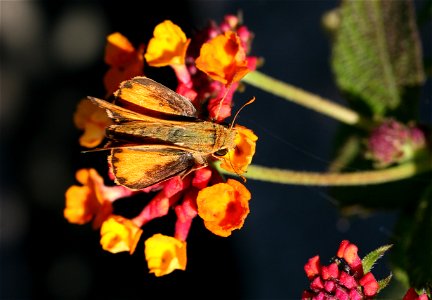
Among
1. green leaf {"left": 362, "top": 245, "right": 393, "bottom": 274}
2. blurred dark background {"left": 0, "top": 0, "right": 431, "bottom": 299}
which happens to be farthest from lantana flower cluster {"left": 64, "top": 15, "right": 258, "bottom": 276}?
blurred dark background {"left": 0, "top": 0, "right": 431, "bottom": 299}

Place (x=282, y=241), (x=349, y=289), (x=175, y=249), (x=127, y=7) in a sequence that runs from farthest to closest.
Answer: (x=127, y=7), (x=282, y=241), (x=175, y=249), (x=349, y=289)

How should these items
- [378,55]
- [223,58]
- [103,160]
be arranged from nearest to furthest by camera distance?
[223,58] < [378,55] < [103,160]

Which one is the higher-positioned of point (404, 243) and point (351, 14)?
point (351, 14)

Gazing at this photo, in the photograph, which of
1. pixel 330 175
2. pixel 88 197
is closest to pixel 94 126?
pixel 88 197

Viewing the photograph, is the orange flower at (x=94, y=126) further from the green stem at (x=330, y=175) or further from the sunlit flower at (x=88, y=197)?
the green stem at (x=330, y=175)

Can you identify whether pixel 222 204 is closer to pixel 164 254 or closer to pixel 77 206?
pixel 164 254

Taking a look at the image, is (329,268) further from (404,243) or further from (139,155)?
(404,243)

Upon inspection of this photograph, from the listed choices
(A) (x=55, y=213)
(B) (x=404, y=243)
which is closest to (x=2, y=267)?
(A) (x=55, y=213)

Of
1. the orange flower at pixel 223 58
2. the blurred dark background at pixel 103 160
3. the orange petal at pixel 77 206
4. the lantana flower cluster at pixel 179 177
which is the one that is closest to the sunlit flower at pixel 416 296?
the lantana flower cluster at pixel 179 177
